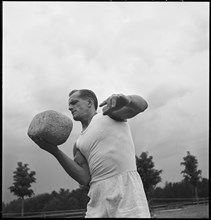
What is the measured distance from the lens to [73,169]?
2955 millimetres

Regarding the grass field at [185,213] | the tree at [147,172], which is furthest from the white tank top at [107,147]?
the tree at [147,172]

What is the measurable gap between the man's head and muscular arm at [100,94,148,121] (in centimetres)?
27

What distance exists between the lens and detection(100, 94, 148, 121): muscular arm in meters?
2.64

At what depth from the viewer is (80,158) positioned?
305 centimetres

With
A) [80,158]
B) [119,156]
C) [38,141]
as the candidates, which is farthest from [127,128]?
[38,141]

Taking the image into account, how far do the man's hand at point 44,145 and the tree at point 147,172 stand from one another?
24.3 meters

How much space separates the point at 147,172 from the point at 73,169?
24.9 m

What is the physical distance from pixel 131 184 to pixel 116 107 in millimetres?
612

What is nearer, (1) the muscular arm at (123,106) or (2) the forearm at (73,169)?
(1) the muscular arm at (123,106)

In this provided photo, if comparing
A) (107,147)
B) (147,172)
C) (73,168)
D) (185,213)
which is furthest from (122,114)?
(147,172)

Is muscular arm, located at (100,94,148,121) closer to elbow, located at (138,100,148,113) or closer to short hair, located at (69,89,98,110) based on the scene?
elbow, located at (138,100,148,113)

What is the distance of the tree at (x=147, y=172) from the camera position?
26812mm

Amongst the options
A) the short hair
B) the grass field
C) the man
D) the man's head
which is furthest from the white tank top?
the grass field

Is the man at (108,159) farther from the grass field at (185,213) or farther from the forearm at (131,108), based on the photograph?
the grass field at (185,213)
